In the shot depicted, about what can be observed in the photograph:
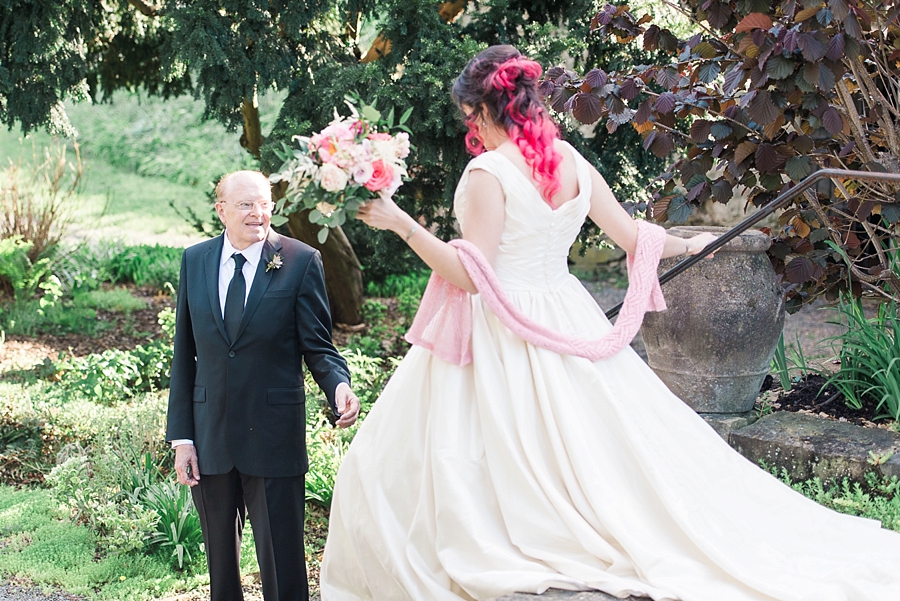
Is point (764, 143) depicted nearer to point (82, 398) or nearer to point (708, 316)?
point (708, 316)

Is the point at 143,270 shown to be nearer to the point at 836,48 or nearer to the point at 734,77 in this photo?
the point at 734,77

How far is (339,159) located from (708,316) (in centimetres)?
225

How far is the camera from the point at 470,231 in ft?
7.87

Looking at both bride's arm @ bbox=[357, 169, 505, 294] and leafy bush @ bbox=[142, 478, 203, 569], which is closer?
bride's arm @ bbox=[357, 169, 505, 294]

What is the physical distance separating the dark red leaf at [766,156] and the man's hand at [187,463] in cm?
284

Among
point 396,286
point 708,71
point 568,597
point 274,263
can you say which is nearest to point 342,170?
point 274,263

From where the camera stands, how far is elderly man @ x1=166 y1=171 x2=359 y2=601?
2807 millimetres

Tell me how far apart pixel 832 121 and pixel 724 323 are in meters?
1.02

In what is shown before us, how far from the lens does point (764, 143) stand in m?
4.04

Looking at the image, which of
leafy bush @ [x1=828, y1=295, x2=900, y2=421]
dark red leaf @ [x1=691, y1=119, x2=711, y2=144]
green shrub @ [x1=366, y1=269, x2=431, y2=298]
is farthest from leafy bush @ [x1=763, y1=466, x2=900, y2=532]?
green shrub @ [x1=366, y1=269, x2=431, y2=298]

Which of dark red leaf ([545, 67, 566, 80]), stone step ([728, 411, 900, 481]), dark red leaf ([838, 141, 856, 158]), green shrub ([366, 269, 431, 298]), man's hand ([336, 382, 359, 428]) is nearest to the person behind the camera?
man's hand ([336, 382, 359, 428])

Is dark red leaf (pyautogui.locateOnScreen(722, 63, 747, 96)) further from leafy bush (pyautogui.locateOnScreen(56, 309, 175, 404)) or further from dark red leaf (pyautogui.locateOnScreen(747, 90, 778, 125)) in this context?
leafy bush (pyautogui.locateOnScreen(56, 309, 175, 404))

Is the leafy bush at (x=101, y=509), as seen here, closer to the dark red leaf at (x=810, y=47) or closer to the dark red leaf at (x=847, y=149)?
the dark red leaf at (x=810, y=47)

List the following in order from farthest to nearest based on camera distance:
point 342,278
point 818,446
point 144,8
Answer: point 342,278 → point 144,8 → point 818,446
